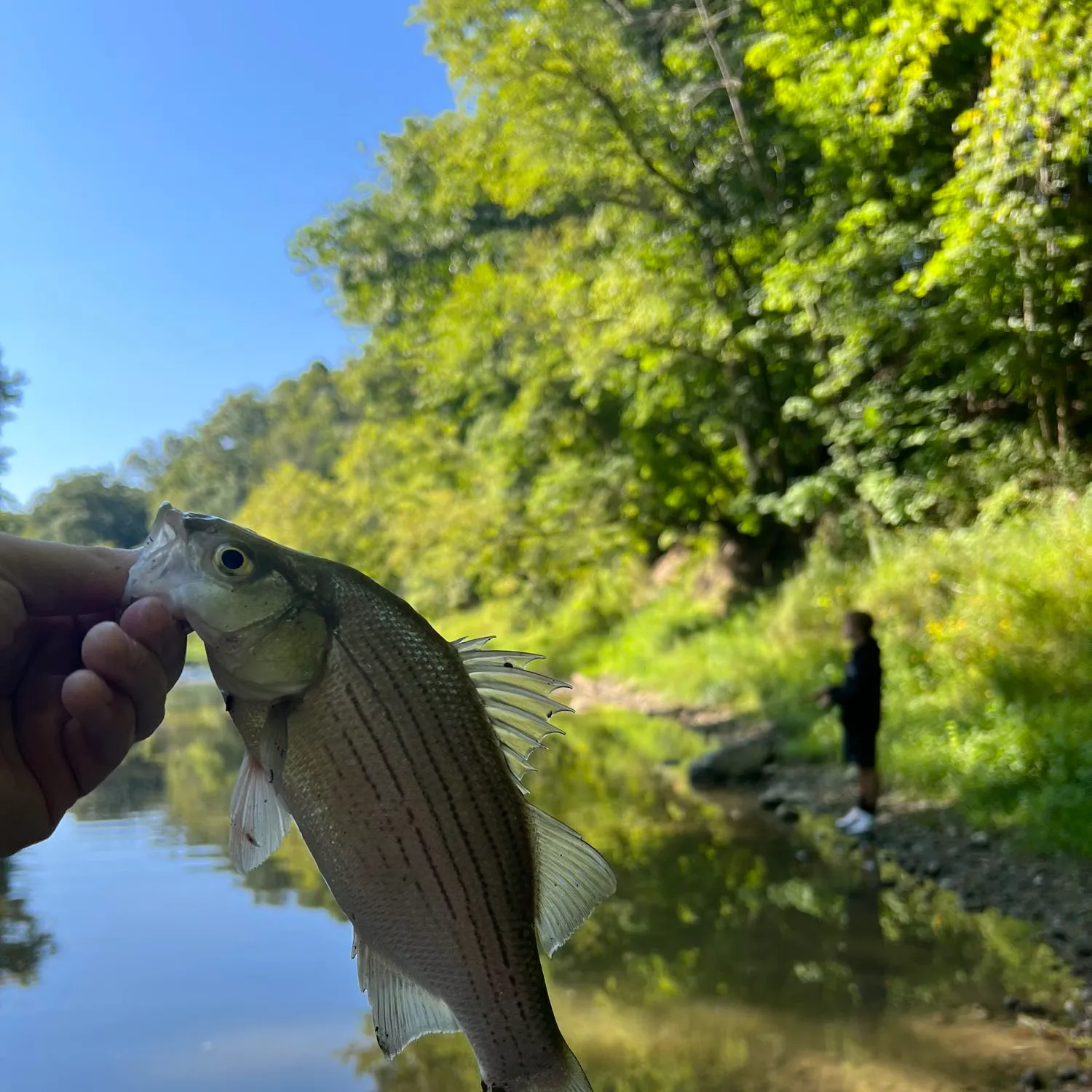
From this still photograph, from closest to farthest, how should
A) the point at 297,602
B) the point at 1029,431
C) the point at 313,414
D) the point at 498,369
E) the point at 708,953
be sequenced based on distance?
the point at 297,602, the point at 708,953, the point at 1029,431, the point at 498,369, the point at 313,414

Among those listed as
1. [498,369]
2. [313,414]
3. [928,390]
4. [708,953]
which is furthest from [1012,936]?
[313,414]

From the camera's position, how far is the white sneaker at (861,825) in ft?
22.1

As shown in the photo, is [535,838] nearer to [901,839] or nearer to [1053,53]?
[901,839]

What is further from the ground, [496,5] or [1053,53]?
[496,5]

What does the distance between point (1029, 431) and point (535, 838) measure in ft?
35.0

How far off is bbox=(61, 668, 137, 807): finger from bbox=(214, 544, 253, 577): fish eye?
365mm

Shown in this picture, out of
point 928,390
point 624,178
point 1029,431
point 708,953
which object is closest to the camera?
point 708,953

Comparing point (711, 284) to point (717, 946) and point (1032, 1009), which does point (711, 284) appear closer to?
point (717, 946)

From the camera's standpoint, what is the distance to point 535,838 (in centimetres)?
136

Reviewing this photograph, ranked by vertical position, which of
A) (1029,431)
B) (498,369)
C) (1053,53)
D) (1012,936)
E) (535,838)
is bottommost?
(1012,936)

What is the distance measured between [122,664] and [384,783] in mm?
500

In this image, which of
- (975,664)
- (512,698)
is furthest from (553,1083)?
(975,664)

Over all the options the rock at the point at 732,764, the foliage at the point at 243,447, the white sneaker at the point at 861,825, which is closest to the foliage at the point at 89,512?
the foliage at the point at 243,447

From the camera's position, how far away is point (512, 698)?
4.53 ft
